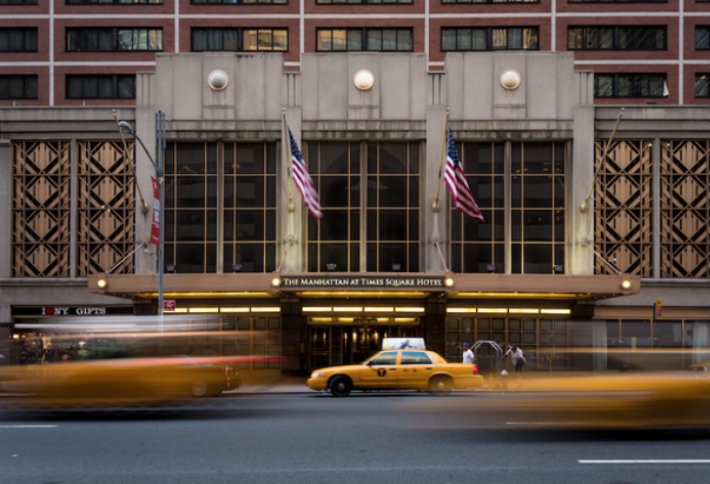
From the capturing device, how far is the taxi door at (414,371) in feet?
85.3

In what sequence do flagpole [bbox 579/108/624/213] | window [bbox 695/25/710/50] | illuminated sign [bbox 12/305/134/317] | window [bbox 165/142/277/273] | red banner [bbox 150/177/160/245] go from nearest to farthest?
red banner [bbox 150/177/160/245] → flagpole [bbox 579/108/624/213] → window [bbox 165/142/277/273] → illuminated sign [bbox 12/305/134/317] → window [bbox 695/25/710/50]

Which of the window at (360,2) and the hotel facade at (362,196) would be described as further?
the window at (360,2)

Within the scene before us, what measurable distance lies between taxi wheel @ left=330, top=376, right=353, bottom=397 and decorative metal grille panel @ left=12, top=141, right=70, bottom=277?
1772 centimetres

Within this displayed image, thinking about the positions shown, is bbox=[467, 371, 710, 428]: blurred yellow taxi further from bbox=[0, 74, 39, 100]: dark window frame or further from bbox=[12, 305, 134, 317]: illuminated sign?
bbox=[0, 74, 39, 100]: dark window frame

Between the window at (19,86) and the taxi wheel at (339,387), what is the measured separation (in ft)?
111

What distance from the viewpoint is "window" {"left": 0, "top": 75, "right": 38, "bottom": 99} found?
51.2 meters

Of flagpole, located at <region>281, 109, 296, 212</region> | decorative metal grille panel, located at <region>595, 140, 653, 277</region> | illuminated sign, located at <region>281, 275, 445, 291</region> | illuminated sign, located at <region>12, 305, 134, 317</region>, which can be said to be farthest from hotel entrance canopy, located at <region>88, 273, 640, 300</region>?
illuminated sign, located at <region>12, 305, 134, 317</region>

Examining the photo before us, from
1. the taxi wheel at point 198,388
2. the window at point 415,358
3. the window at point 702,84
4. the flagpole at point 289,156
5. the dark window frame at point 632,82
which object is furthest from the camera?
the window at point 702,84

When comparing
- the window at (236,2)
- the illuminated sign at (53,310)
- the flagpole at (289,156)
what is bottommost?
the illuminated sign at (53,310)

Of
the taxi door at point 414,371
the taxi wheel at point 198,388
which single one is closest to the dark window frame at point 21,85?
the taxi door at point 414,371

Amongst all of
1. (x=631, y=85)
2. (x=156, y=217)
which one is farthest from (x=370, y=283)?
(x=631, y=85)

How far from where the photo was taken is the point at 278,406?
65.9 ft

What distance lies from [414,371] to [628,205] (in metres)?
16.3

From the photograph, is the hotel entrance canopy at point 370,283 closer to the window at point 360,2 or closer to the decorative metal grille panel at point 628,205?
the decorative metal grille panel at point 628,205
